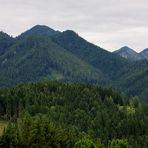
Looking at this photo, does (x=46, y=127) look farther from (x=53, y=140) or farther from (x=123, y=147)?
(x=123, y=147)

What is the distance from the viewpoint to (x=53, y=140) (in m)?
140

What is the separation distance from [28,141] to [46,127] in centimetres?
1141

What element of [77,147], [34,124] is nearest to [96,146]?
[77,147]

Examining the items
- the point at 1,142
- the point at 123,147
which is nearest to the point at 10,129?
the point at 1,142

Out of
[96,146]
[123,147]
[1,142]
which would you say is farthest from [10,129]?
[123,147]

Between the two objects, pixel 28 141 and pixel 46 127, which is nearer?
pixel 28 141

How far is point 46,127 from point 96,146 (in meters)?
16.4

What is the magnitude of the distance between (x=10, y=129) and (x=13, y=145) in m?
5.53

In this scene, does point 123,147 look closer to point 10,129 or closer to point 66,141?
point 66,141

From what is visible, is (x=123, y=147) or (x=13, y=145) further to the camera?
(x=123, y=147)

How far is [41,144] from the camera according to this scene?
136 metres

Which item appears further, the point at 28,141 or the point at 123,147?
the point at 123,147

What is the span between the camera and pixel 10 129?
13338 centimetres

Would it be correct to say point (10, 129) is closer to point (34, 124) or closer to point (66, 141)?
point (34, 124)
